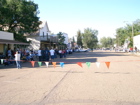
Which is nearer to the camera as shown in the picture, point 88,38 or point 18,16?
point 18,16

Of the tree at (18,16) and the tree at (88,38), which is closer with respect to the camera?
the tree at (18,16)

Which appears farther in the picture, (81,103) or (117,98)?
(117,98)

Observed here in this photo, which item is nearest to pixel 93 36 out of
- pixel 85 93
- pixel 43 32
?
pixel 43 32

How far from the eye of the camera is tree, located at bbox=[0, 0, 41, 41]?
31844 mm

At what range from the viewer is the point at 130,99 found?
5.25 meters

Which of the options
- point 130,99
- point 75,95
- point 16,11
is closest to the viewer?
point 130,99

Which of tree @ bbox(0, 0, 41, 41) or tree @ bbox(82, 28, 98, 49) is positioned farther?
tree @ bbox(82, 28, 98, 49)

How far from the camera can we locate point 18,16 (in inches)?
1305

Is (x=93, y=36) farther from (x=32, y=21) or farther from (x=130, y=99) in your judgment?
(x=130, y=99)

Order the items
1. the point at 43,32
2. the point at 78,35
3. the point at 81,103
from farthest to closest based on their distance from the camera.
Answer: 1. the point at 78,35
2. the point at 43,32
3. the point at 81,103

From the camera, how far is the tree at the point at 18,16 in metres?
31.8

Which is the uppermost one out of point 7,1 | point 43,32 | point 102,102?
point 7,1

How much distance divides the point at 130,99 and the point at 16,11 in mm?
31174

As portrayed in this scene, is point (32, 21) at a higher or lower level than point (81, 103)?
higher
